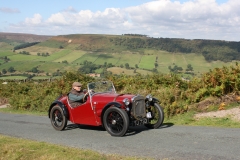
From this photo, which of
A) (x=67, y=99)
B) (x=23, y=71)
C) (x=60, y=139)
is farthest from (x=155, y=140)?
(x=23, y=71)

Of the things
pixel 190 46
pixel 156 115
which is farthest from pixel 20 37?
pixel 156 115

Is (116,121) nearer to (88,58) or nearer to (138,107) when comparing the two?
(138,107)

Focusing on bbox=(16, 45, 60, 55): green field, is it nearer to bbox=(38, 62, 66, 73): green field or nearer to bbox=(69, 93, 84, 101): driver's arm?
bbox=(38, 62, 66, 73): green field

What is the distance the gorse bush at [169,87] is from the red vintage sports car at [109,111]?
3.14 m

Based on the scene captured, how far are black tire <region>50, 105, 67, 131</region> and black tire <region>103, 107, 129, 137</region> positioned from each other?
6.53 ft

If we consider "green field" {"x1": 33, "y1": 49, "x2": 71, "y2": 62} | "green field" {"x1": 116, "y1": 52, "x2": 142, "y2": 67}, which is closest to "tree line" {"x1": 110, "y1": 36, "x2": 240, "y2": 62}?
"green field" {"x1": 116, "y1": 52, "x2": 142, "y2": 67}

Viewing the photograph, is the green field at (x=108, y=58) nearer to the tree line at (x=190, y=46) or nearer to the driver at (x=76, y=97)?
the tree line at (x=190, y=46)

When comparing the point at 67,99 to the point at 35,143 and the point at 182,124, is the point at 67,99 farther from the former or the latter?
the point at 182,124

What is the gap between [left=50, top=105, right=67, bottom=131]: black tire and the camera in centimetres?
1038

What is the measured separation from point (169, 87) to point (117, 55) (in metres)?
70.3

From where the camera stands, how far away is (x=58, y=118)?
10.7 metres

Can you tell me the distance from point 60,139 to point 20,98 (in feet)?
44.2

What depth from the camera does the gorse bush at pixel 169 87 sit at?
41.4 feet

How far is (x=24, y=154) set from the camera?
23.6 ft
